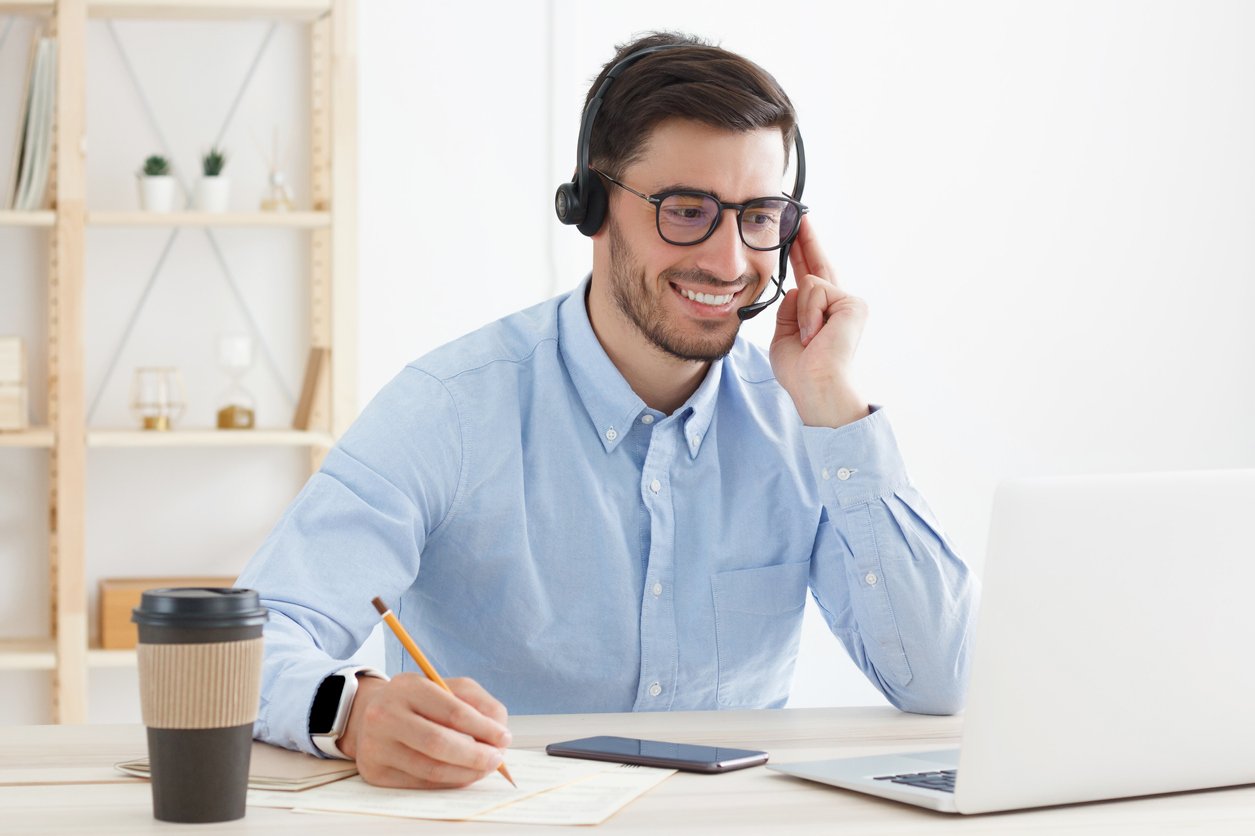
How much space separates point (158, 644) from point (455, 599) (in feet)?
2.44

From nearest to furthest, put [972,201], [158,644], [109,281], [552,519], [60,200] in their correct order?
[158,644]
[552,519]
[60,200]
[109,281]
[972,201]

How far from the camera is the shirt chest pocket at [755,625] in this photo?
1631mm

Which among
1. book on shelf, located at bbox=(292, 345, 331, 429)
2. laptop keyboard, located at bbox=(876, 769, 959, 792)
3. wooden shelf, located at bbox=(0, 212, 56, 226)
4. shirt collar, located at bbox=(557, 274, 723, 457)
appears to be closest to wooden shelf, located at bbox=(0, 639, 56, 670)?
book on shelf, located at bbox=(292, 345, 331, 429)

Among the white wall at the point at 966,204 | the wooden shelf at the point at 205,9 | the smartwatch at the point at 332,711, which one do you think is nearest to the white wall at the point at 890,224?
the white wall at the point at 966,204

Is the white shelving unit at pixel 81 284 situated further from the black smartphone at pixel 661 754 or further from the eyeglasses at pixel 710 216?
the black smartphone at pixel 661 754

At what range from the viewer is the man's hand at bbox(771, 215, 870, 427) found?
5.19ft

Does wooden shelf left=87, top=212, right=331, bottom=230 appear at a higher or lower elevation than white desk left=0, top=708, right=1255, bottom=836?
higher

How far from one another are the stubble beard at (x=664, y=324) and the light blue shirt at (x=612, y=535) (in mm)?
59

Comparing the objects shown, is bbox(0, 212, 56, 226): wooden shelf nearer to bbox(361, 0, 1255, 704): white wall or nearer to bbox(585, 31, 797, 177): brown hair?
bbox(361, 0, 1255, 704): white wall

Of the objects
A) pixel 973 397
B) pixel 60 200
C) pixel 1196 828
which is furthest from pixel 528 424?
pixel 973 397

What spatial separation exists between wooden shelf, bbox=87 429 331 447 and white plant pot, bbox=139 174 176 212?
46 cm

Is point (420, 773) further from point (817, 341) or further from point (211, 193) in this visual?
point (211, 193)

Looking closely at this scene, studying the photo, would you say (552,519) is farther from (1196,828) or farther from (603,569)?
(1196,828)

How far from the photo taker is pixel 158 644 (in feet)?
2.88
